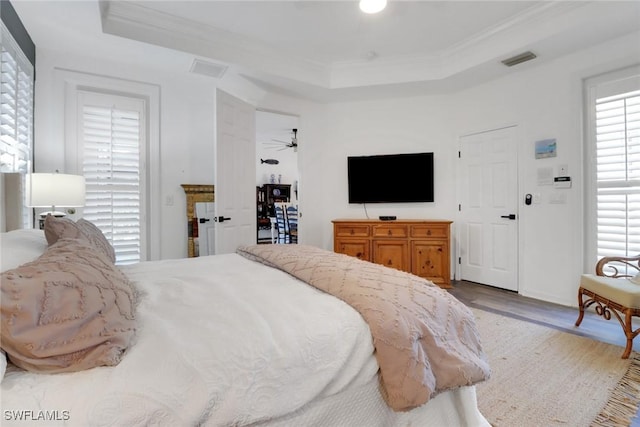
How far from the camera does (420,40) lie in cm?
336

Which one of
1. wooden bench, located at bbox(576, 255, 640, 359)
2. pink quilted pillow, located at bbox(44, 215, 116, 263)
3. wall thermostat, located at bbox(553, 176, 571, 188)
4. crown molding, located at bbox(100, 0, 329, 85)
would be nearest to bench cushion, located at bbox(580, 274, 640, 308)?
wooden bench, located at bbox(576, 255, 640, 359)

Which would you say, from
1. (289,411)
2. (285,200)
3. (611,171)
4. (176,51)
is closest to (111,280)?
(289,411)

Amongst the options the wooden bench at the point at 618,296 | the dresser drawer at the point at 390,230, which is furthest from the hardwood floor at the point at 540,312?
the dresser drawer at the point at 390,230

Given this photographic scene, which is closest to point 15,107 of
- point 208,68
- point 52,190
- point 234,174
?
point 52,190

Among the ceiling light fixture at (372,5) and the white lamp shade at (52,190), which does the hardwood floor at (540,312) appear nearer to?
the ceiling light fixture at (372,5)

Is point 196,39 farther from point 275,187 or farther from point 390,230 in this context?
point 275,187

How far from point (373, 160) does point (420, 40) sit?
156 cm

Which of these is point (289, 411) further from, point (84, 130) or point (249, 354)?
point (84, 130)

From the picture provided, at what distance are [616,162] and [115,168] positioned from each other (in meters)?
4.96

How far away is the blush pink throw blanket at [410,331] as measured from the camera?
0.99 m

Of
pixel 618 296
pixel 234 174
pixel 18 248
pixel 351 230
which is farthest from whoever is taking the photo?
pixel 351 230

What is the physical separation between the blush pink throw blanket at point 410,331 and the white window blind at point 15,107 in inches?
97.0

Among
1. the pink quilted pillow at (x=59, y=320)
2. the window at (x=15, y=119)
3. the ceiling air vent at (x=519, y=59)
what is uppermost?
the ceiling air vent at (x=519, y=59)

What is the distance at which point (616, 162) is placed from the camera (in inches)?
112
